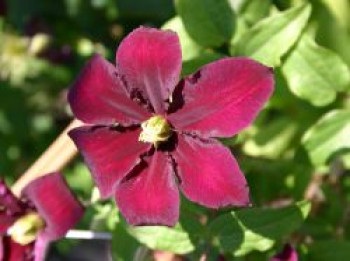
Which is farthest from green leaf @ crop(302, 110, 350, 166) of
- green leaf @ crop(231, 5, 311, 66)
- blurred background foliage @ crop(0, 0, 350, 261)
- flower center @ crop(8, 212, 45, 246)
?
flower center @ crop(8, 212, 45, 246)

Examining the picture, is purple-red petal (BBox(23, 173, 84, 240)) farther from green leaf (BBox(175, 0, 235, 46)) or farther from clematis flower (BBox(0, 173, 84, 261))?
green leaf (BBox(175, 0, 235, 46))

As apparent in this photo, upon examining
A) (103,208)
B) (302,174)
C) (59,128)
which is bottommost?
(59,128)

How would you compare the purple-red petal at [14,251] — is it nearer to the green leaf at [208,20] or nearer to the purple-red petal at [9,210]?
the purple-red petal at [9,210]

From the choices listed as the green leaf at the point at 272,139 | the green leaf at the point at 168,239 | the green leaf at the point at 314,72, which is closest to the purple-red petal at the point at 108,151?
the green leaf at the point at 168,239

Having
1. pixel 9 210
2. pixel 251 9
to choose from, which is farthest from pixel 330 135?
pixel 9 210

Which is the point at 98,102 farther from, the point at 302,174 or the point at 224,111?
the point at 302,174

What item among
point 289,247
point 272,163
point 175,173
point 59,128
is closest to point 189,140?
point 175,173

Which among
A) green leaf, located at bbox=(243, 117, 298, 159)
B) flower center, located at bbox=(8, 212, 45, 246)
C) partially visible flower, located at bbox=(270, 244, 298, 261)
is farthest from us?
green leaf, located at bbox=(243, 117, 298, 159)

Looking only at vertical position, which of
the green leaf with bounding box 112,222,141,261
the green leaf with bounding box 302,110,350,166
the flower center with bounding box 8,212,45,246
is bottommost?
the green leaf with bounding box 302,110,350,166
